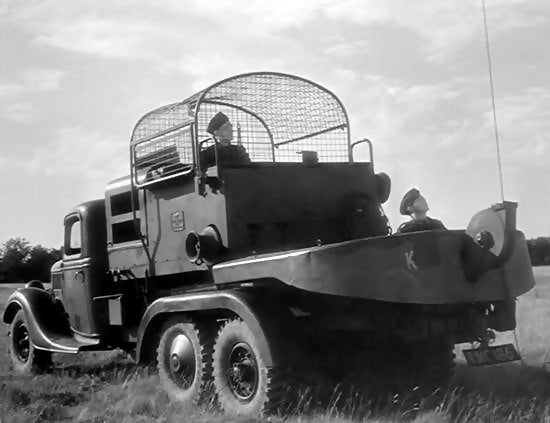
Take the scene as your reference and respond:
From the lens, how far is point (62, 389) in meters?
9.31

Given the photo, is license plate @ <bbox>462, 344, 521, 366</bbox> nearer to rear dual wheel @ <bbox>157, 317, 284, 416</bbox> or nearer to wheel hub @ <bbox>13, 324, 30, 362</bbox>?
rear dual wheel @ <bbox>157, 317, 284, 416</bbox>

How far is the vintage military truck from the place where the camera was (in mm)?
6770

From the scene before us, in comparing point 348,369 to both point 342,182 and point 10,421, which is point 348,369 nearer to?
point 342,182

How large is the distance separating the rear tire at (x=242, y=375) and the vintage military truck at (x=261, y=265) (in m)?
0.01

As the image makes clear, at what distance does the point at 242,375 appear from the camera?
24.1 feet

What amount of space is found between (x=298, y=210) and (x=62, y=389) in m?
3.11

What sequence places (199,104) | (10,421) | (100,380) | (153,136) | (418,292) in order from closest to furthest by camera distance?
1. (418,292)
2. (10,421)
3. (199,104)
4. (153,136)
5. (100,380)

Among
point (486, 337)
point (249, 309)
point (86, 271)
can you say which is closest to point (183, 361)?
point (249, 309)

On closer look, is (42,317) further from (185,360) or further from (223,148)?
(223,148)

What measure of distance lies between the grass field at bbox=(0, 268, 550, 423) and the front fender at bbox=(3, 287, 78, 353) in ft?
1.42

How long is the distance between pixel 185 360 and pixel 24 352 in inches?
165

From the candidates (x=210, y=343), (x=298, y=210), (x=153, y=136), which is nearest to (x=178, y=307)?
(x=210, y=343)

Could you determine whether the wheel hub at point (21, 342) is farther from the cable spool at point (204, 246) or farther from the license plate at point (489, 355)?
the license plate at point (489, 355)

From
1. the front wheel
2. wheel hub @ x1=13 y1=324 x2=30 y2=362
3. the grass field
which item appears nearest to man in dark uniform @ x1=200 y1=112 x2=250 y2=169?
the grass field
